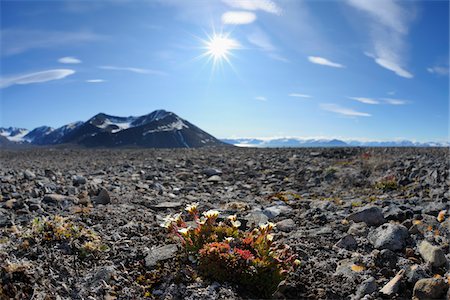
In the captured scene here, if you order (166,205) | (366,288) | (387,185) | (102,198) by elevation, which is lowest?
(366,288)

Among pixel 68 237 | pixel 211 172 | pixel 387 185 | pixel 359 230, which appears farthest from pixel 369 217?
pixel 211 172

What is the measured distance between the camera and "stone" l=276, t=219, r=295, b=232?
8289 millimetres

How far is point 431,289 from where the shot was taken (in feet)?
16.6

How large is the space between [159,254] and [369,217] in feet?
17.1

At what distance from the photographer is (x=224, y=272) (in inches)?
220

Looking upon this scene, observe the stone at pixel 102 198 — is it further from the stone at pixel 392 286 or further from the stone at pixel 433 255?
the stone at pixel 433 255

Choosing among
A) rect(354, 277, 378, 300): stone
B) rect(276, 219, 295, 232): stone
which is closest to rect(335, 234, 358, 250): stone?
rect(276, 219, 295, 232): stone

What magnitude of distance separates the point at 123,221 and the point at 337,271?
501 cm

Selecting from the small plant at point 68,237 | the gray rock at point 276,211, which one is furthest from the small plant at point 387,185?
the small plant at point 68,237

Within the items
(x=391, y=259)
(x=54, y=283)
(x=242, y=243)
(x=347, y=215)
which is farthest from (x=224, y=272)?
(x=347, y=215)

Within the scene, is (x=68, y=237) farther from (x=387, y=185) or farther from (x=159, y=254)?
(x=387, y=185)

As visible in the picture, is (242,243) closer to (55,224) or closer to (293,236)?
(293,236)

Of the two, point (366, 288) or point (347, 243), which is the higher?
point (347, 243)

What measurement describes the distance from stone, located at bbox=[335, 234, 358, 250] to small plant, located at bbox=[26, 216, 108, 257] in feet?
15.7
